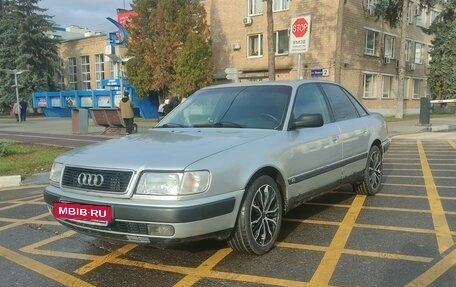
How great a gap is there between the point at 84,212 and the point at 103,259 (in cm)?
75

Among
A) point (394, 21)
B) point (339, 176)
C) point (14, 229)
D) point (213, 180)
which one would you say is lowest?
point (14, 229)

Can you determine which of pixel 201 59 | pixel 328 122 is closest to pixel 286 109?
pixel 328 122

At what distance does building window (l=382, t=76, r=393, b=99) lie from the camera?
112ft

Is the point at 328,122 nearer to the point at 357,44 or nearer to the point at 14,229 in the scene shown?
the point at 14,229

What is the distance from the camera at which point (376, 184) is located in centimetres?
679

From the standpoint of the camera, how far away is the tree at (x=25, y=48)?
42.0 m

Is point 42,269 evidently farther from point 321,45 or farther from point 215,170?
point 321,45

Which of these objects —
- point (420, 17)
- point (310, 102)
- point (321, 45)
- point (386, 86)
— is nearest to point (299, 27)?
point (310, 102)

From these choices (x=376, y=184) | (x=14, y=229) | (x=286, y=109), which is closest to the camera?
(x=286, y=109)

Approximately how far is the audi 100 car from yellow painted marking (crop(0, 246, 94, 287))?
0.40m

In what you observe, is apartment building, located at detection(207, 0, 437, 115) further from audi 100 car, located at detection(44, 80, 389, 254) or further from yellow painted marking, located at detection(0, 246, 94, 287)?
yellow painted marking, located at detection(0, 246, 94, 287)

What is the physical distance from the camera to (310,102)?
541cm

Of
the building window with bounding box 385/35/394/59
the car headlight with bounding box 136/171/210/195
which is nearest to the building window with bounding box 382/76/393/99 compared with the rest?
the building window with bounding box 385/35/394/59

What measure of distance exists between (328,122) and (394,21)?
2938cm
